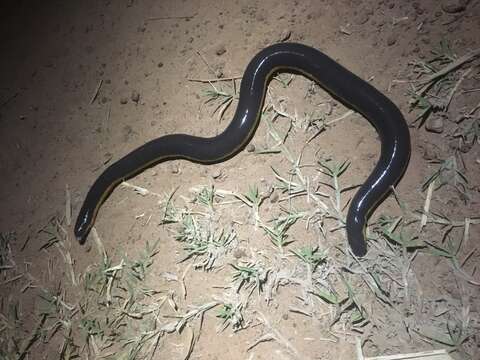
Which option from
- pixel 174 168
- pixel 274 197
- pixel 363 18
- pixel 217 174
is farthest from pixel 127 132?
pixel 363 18

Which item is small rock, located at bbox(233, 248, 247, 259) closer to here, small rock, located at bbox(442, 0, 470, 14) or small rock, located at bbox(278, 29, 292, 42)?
small rock, located at bbox(278, 29, 292, 42)

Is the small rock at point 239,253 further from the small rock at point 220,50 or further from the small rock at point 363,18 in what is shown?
the small rock at point 363,18

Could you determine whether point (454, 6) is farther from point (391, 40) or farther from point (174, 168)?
point (174, 168)

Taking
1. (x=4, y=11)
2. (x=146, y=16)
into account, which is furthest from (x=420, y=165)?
(x=4, y=11)

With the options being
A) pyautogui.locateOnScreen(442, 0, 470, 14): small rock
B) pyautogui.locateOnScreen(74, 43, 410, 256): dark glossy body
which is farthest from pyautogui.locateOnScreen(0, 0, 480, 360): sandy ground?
pyautogui.locateOnScreen(74, 43, 410, 256): dark glossy body

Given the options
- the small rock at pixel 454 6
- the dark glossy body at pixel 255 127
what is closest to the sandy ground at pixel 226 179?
the small rock at pixel 454 6

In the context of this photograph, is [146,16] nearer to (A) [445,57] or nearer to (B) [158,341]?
(A) [445,57]
